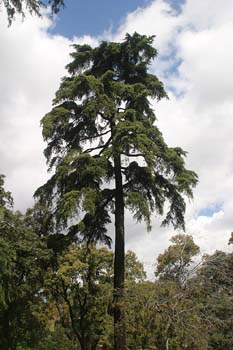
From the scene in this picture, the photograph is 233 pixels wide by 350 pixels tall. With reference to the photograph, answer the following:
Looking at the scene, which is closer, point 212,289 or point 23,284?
point 212,289

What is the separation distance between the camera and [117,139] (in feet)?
39.7

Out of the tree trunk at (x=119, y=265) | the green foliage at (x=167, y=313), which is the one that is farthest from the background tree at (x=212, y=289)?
the tree trunk at (x=119, y=265)

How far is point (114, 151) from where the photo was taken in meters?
12.2

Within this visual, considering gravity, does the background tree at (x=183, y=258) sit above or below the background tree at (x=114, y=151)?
below

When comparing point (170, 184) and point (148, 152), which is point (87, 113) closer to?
point (148, 152)

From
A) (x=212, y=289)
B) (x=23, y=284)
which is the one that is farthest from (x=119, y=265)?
(x=23, y=284)

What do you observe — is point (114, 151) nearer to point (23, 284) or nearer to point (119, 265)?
point (119, 265)

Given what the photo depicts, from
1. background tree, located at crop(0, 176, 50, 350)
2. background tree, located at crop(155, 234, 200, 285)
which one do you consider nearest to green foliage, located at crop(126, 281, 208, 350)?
background tree, located at crop(155, 234, 200, 285)

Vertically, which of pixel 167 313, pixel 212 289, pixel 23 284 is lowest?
pixel 167 313

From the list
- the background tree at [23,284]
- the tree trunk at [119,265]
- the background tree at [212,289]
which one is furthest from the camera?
the background tree at [23,284]

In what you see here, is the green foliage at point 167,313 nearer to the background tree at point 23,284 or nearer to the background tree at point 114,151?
the background tree at point 114,151

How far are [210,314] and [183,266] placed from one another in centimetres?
136

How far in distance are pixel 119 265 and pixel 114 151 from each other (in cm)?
336

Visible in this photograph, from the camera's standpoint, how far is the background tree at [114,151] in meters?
12.1
